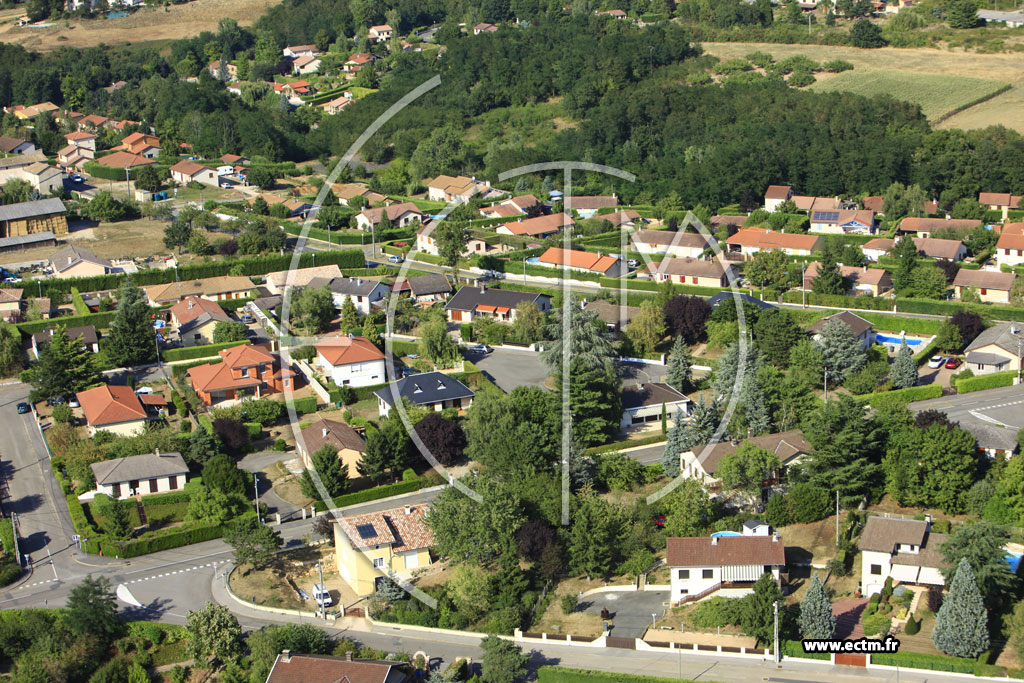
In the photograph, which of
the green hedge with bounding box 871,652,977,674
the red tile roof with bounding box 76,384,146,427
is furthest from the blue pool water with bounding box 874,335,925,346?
the red tile roof with bounding box 76,384,146,427

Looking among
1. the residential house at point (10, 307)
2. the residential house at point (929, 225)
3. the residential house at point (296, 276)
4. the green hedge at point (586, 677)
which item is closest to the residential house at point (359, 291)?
the residential house at point (296, 276)

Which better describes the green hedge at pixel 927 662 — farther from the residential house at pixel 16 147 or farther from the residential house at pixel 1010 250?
the residential house at pixel 16 147

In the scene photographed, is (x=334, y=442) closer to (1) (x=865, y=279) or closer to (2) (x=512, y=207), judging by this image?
(1) (x=865, y=279)

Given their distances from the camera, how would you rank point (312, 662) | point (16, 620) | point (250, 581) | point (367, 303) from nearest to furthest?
point (312, 662) < point (16, 620) < point (250, 581) < point (367, 303)

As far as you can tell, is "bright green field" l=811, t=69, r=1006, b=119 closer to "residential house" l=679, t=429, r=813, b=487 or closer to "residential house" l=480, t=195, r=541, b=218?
"residential house" l=480, t=195, r=541, b=218

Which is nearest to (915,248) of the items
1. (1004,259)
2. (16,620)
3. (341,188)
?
(1004,259)

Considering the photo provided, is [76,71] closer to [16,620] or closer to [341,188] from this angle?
[341,188]
